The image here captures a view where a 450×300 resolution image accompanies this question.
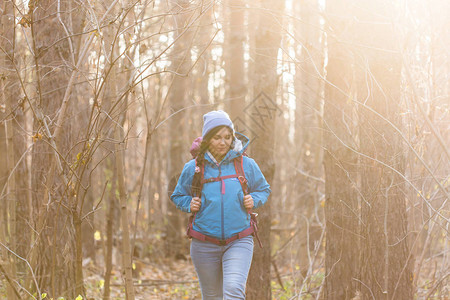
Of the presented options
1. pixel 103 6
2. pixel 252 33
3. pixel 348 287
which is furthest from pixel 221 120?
pixel 252 33

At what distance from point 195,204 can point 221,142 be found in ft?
1.80

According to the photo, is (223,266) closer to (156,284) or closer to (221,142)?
(221,142)

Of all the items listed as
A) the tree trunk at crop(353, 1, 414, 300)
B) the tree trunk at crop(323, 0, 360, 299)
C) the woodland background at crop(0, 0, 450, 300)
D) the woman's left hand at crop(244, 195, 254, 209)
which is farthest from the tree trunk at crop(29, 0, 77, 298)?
the tree trunk at crop(353, 1, 414, 300)

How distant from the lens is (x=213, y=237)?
13.6 ft

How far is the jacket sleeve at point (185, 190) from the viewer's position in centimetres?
429

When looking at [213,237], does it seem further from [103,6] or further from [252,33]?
[252,33]

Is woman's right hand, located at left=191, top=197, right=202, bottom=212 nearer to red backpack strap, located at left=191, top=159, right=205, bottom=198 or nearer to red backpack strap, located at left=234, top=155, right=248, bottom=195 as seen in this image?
red backpack strap, located at left=191, top=159, right=205, bottom=198

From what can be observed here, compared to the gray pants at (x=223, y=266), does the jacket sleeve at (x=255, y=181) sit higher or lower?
higher

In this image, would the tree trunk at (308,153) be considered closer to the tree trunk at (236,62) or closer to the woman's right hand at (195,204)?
the tree trunk at (236,62)

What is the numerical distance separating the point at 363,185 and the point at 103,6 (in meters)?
2.91

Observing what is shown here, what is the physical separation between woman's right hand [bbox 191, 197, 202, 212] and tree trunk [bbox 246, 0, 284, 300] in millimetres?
2042

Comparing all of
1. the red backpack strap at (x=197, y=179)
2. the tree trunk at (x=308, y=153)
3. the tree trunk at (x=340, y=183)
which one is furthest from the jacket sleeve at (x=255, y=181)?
the tree trunk at (x=308, y=153)

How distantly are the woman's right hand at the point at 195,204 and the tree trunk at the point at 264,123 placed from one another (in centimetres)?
204

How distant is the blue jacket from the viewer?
13.5 ft
